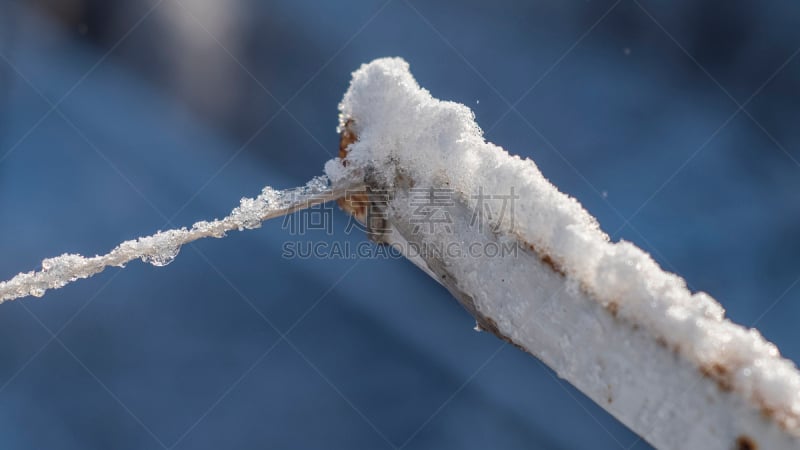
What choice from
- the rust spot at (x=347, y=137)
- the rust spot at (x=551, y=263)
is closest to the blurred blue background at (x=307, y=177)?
the rust spot at (x=347, y=137)

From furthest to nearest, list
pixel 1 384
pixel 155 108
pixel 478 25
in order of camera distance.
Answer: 1. pixel 155 108
2. pixel 478 25
3. pixel 1 384

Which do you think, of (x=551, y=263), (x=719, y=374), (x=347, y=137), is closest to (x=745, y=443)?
(x=719, y=374)

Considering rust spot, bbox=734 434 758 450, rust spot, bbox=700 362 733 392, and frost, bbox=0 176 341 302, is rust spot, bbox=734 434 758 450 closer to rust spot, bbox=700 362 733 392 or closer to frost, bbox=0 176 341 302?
rust spot, bbox=700 362 733 392

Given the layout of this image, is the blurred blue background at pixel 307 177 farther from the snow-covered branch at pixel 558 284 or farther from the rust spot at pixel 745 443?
the rust spot at pixel 745 443

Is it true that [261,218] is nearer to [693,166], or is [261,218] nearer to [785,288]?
[693,166]

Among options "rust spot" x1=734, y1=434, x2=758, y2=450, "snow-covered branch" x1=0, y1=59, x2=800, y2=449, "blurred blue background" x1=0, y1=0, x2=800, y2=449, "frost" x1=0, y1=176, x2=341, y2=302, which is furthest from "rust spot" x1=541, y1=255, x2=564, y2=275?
"blurred blue background" x1=0, y1=0, x2=800, y2=449

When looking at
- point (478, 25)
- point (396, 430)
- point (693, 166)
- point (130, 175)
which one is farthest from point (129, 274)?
point (693, 166)


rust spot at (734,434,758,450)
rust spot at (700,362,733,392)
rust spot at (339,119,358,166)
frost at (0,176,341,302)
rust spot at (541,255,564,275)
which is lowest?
frost at (0,176,341,302)
